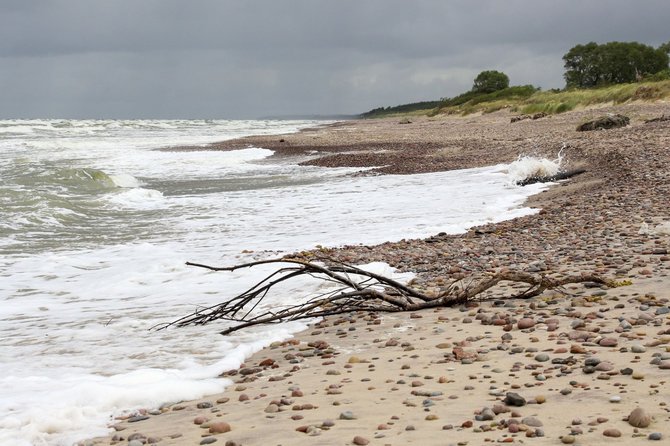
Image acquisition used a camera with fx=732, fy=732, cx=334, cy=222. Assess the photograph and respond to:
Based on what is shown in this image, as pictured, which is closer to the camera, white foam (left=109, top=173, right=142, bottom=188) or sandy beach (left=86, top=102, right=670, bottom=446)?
sandy beach (left=86, top=102, right=670, bottom=446)

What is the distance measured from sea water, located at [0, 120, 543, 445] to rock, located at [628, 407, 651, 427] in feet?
8.74

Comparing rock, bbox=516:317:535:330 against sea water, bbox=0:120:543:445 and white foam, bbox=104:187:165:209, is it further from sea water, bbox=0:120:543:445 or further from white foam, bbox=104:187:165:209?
white foam, bbox=104:187:165:209

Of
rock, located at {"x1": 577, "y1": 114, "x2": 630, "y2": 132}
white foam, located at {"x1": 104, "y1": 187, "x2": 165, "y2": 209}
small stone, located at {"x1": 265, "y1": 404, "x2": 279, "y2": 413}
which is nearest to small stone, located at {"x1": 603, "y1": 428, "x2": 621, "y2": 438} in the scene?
small stone, located at {"x1": 265, "y1": 404, "x2": 279, "y2": 413}

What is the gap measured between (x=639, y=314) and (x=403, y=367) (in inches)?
68.9

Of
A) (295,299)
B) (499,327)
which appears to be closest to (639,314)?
(499,327)

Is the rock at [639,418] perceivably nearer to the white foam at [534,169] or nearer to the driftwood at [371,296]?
the driftwood at [371,296]

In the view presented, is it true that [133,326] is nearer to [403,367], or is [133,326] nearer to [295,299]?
[295,299]

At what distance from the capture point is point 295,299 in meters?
7.24

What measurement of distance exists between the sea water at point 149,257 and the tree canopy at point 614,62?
5937 centimetres

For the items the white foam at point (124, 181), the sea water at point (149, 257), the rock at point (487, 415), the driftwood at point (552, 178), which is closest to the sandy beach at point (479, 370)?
the rock at point (487, 415)

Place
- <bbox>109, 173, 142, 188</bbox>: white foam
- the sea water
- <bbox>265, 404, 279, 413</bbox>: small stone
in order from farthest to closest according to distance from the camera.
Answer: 1. <bbox>109, 173, 142, 188</bbox>: white foam
2. the sea water
3. <bbox>265, 404, 279, 413</bbox>: small stone

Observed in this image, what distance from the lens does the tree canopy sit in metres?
73.1

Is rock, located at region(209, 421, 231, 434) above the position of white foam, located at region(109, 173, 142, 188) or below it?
below

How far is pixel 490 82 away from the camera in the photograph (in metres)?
104
